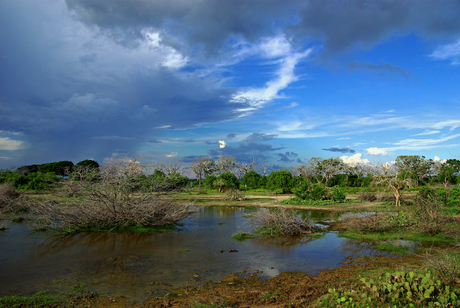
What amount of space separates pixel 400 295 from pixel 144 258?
849 cm

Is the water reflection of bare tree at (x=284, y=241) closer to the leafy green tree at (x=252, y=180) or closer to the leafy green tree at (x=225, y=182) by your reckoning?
the leafy green tree at (x=225, y=182)

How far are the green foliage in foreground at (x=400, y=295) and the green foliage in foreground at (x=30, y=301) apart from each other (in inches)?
254

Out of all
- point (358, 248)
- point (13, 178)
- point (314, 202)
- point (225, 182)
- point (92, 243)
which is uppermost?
point (13, 178)

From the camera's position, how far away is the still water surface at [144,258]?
26.6ft

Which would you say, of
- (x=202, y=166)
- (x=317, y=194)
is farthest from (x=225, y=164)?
(x=317, y=194)

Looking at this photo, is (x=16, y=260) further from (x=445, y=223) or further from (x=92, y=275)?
(x=445, y=223)

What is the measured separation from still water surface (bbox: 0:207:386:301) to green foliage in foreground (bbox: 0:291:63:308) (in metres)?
0.61

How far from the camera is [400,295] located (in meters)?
5.98

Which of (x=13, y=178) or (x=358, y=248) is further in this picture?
(x=13, y=178)

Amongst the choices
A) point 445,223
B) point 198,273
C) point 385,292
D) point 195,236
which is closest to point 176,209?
point 195,236

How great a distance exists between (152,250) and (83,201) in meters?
6.14

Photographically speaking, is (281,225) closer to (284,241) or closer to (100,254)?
(284,241)

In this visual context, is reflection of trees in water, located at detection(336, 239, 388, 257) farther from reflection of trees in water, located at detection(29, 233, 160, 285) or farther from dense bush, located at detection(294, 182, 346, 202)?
dense bush, located at detection(294, 182, 346, 202)

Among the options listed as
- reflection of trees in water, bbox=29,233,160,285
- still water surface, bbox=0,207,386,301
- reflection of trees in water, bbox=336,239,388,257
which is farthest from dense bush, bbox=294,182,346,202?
reflection of trees in water, bbox=29,233,160,285
